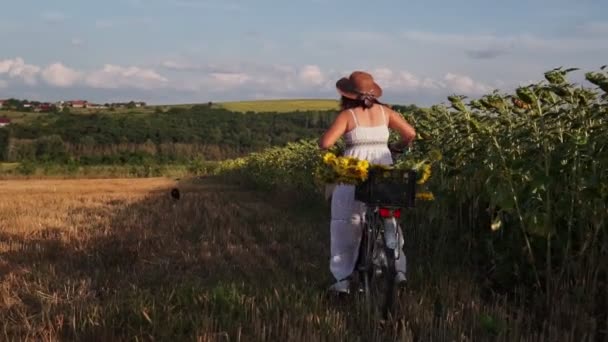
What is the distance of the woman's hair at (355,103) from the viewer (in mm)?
5199

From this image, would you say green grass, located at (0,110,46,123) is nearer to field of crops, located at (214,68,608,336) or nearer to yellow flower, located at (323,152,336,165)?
field of crops, located at (214,68,608,336)

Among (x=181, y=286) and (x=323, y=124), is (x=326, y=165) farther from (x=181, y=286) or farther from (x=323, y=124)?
(x=323, y=124)

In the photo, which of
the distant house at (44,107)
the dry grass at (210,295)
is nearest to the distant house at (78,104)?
the distant house at (44,107)

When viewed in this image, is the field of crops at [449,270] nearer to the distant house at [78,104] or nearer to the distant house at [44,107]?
the distant house at [44,107]

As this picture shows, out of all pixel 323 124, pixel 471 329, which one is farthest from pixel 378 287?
pixel 323 124

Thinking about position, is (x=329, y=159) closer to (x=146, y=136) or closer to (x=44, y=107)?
(x=146, y=136)

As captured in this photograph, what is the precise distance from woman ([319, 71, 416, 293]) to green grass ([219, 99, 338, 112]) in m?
69.7

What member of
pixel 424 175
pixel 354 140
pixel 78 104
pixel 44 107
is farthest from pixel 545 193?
pixel 78 104

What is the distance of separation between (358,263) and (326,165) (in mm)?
982

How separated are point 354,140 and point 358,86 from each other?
417 mm

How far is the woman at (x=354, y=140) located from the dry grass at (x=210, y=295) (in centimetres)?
34

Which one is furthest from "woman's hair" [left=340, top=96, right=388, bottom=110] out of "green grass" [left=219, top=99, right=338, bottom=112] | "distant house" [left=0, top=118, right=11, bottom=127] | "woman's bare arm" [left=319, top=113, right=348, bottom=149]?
"green grass" [left=219, top=99, right=338, bottom=112]

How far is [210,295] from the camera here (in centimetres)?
488

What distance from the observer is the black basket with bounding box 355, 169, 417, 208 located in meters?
4.53
